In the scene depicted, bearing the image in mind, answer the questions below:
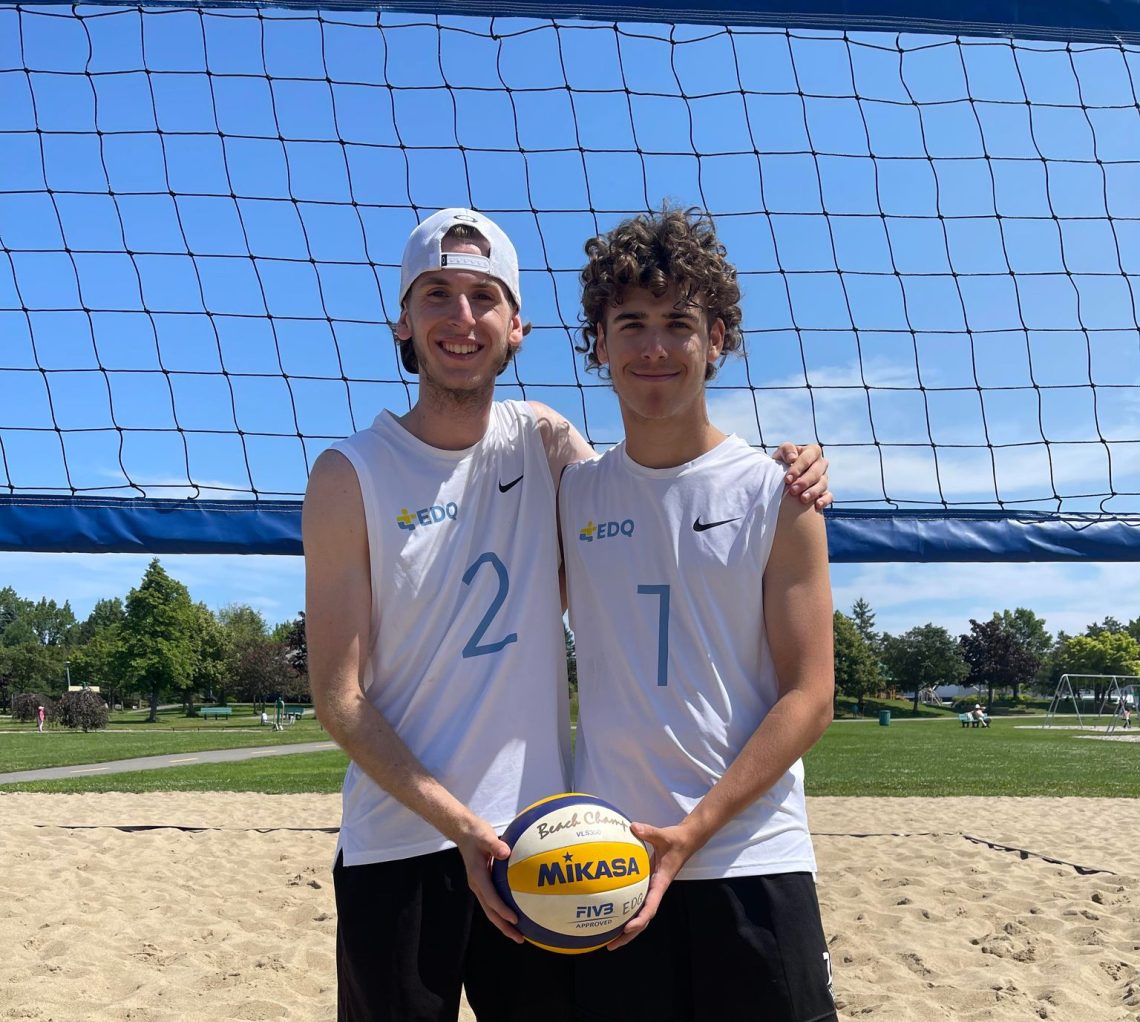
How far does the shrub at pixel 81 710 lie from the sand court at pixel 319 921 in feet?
71.0

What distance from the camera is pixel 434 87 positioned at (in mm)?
4652

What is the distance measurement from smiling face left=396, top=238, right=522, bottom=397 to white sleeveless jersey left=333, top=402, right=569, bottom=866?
14 cm

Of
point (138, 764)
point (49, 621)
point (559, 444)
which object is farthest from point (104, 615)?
point (559, 444)

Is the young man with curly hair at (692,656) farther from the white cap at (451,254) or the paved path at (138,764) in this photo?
the paved path at (138,764)

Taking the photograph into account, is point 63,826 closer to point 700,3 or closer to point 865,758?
point 700,3

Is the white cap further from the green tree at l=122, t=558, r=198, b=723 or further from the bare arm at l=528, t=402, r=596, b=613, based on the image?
the green tree at l=122, t=558, r=198, b=723

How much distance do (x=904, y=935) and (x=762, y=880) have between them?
103 inches

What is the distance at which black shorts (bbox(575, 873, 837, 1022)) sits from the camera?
168 cm

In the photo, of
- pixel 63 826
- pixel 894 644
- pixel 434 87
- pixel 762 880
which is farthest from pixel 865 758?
pixel 894 644

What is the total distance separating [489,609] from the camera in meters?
1.86

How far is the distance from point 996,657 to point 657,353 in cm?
5955

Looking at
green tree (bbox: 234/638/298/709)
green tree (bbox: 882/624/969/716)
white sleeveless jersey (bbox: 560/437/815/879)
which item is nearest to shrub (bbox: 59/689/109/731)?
green tree (bbox: 234/638/298/709)

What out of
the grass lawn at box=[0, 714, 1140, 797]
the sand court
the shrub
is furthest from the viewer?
the shrub

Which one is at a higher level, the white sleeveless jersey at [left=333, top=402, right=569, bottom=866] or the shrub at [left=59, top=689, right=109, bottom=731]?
the shrub at [left=59, top=689, right=109, bottom=731]
